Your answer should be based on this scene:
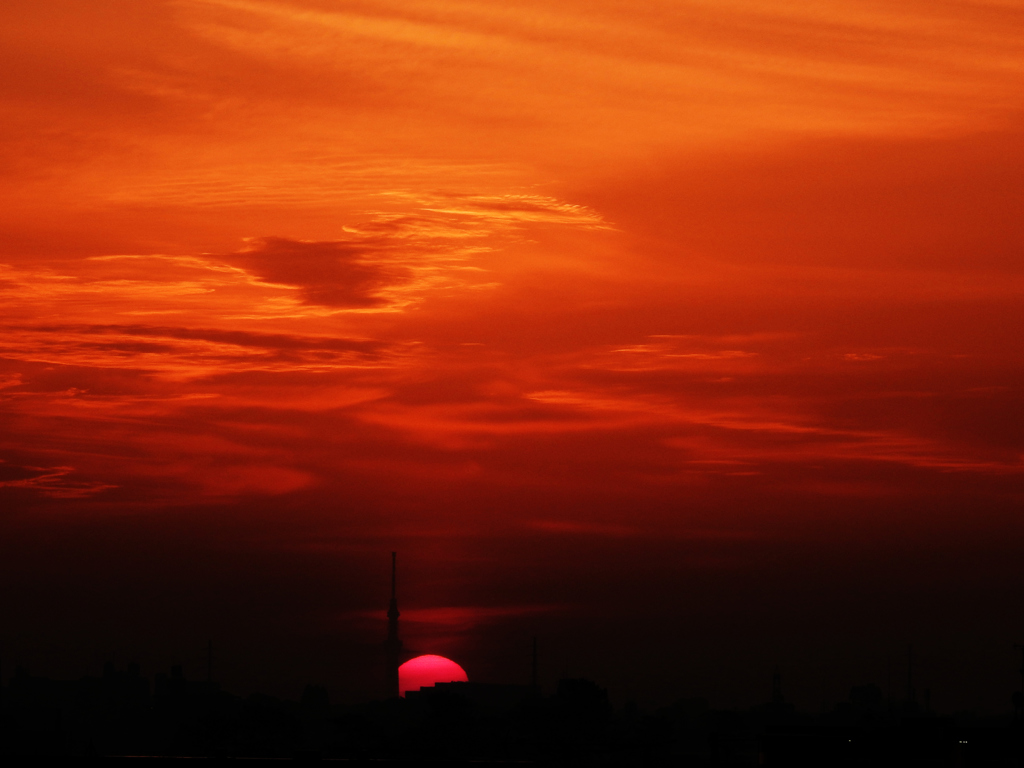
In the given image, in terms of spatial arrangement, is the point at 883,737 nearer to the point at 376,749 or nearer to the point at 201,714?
the point at 376,749

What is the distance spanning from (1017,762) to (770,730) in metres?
10.5

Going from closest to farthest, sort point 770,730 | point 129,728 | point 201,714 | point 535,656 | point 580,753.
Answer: point 770,730 → point 580,753 → point 129,728 → point 201,714 → point 535,656

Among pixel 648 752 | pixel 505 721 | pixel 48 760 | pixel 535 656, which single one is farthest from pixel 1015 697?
pixel 535 656

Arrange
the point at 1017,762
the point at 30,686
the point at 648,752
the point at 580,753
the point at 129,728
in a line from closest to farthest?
the point at 1017,762
the point at 648,752
the point at 580,753
the point at 30,686
the point at 129,728

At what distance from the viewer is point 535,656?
186 meters

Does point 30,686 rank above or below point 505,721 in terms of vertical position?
above

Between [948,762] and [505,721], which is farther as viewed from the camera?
[505,721]

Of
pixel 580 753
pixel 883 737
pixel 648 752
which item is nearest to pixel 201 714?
pixel 580 753

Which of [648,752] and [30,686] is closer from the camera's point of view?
[648,752]

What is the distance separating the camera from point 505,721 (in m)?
142

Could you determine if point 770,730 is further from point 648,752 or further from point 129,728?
point 129,728

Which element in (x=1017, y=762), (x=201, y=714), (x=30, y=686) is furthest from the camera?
(x=201, y=714)

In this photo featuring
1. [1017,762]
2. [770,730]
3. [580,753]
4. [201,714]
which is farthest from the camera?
[201,714]

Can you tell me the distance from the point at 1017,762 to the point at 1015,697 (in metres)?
24.5
